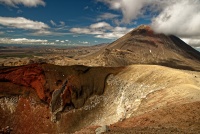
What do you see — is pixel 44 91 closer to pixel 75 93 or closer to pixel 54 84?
pixel 54 84

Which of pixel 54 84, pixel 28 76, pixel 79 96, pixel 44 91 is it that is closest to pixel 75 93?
pixel 79 96

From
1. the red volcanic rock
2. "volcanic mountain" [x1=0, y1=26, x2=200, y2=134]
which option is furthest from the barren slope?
the red volcanic rock

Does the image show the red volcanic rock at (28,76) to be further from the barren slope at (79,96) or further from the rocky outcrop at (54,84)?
the barren slope at (79,96)

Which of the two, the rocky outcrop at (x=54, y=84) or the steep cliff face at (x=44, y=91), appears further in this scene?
the rocky outcrop at (x=54, y=84)

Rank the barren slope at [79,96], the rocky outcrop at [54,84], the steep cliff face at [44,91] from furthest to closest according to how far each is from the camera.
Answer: the rocky outcrop at [54,84] < the steep cliff face at [44,91] < the barren slope at [79,96]

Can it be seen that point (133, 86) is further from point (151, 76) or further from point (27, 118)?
point (27, 118)

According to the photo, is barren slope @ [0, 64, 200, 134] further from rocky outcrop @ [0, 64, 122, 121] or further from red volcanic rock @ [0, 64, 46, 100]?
red volcanic rock @ [0, 64, 46, 100]

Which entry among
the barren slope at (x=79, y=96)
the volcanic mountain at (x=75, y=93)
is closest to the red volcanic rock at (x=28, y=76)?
the volcanic mountain at (x=75, y=93)

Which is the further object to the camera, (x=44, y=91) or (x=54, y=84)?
(x=54, y=84)

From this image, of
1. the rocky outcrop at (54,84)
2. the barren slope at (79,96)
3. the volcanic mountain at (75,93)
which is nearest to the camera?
the barren slope at (79,96)
